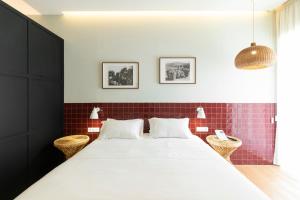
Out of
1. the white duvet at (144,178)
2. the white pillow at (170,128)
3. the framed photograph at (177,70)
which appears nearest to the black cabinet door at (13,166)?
the white duvet at (144,178)

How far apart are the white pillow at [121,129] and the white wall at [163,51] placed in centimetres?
52

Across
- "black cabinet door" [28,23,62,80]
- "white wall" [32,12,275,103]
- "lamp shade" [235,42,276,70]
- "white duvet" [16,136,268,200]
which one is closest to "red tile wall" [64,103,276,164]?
"white wall" [32,12,275,103]

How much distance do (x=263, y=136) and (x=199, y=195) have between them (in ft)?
9.10

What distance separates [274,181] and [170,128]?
1.70m

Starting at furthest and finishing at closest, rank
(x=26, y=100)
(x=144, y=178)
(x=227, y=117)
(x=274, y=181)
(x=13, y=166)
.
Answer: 1. (x=227, y=117)
2. (x=274, y=181)
3. (x=26, y=100)
4. (x=13, y=166)
5. (x=144, y=178)

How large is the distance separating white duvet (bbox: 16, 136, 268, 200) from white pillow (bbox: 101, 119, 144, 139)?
2.06ft

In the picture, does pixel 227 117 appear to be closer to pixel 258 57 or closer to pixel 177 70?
pixel 177 70

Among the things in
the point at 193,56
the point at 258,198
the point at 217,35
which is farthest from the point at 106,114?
the point at 258,198

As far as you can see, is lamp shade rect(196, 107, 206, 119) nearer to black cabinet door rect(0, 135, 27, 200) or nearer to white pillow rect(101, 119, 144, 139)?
white pillow rect(101, 119, 144, 139)

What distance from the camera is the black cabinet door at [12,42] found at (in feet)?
7.09

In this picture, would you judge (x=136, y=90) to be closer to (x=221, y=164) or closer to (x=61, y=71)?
(x=61, y=71)

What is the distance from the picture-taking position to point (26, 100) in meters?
2.57

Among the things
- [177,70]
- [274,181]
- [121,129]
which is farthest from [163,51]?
[274,181]

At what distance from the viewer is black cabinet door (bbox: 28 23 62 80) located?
8.87 ft
